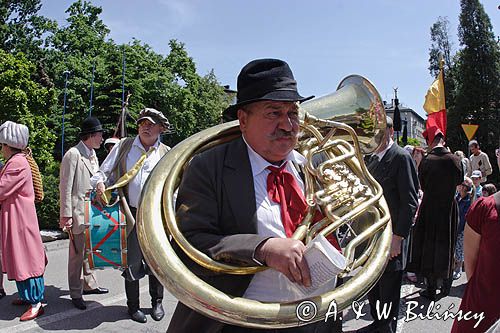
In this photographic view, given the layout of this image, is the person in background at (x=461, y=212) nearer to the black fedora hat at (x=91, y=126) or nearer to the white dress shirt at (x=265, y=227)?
the black fedora hat at (x=91, y=126)

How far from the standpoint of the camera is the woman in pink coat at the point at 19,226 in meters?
4.46

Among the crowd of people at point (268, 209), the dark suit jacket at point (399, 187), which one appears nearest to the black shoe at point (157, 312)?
the crowd of people at point (268, 209)

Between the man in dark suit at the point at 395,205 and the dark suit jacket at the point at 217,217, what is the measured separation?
86.5 inches

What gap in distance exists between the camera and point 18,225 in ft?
14.9

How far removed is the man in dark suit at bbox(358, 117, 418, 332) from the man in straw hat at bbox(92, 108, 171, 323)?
1888mm

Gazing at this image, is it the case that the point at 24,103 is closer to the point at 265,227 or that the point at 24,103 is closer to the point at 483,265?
the point at 265,227

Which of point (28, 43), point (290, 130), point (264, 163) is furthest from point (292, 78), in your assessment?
point (28, 43)

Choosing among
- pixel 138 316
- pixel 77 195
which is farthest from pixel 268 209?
pixel 77 195

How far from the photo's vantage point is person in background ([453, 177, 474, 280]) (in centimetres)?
651

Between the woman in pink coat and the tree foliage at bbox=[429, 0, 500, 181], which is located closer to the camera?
the woman in pink coat

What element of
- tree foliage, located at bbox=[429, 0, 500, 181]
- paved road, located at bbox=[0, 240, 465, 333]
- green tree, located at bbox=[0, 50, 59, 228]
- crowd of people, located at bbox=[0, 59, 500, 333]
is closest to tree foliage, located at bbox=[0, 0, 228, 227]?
green tree, located at bbox=[0, 50, 59, 228]

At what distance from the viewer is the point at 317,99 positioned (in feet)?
8.50

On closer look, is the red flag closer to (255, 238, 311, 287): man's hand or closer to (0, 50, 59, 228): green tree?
(255, 238, 311, 287): man's hand

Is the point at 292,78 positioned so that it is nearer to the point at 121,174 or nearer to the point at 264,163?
the point at 264,163
